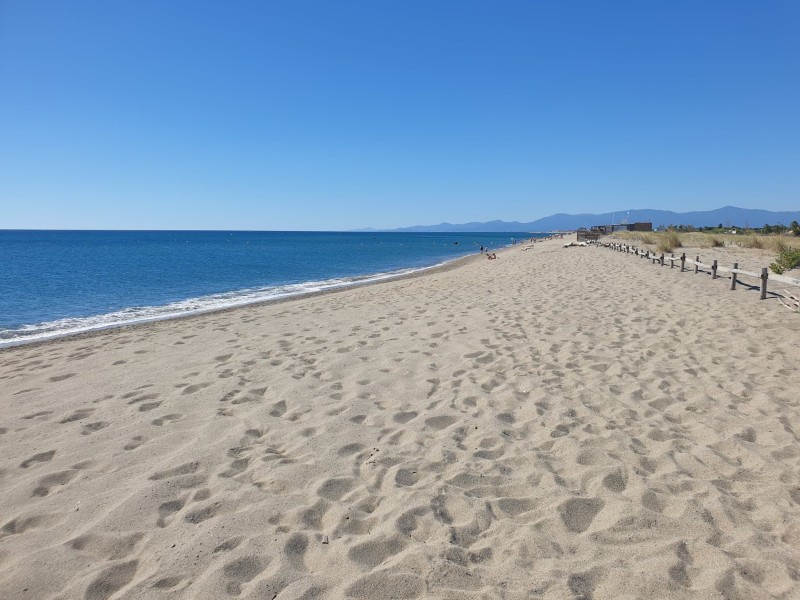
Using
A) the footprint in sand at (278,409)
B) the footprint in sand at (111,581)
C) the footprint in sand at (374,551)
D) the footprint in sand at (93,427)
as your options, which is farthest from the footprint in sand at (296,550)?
the footprint in sand at (93,427)

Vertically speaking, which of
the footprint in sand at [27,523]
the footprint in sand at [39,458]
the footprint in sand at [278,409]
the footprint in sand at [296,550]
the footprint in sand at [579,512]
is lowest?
the footprint in sand at [579,512]

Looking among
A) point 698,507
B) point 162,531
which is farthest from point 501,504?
point 162,531

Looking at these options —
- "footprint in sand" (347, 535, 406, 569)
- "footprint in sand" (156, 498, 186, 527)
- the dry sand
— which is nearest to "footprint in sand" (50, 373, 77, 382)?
the dry sand

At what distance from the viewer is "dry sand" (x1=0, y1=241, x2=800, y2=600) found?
8.44 feet

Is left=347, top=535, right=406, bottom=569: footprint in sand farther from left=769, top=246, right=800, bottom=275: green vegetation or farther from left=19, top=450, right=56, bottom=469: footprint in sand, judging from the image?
left=769, top=246, right=800, bottom=275: green vegetation

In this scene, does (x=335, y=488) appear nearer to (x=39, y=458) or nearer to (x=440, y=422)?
(x=440, y=422)

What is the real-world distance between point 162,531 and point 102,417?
2452 mm

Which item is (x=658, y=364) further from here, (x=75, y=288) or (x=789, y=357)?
(x=75, y=288)

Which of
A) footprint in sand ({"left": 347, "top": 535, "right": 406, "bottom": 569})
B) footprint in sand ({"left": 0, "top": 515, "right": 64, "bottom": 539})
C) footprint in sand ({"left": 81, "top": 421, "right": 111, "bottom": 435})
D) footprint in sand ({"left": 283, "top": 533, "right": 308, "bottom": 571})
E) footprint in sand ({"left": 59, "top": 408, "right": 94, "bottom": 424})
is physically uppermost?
footprint in sand ({"left": 59, "top": 408, "right": 94, "bottom": 424})

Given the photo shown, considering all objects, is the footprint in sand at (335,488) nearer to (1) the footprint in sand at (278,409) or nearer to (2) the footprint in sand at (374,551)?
(2) the footprint in sand at (374,551)

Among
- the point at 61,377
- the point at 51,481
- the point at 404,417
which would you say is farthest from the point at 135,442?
the point at 61,377

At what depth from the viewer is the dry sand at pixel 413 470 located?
257 cm

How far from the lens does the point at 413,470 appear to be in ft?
11.9

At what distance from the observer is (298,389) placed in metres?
5.46
